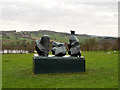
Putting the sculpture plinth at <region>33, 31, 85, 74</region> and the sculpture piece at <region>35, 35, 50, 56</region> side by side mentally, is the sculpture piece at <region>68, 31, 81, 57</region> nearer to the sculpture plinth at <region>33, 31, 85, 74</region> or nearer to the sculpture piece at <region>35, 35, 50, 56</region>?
the sculpture plinth at <region>33, 31, 85, 74</region>

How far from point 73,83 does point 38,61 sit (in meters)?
4.05

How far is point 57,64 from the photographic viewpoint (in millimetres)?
14859

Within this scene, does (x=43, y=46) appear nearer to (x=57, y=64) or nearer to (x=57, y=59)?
(x=57, y=59)

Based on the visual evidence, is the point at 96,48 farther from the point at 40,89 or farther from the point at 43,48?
the point at 40,89

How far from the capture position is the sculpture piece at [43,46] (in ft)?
49.7

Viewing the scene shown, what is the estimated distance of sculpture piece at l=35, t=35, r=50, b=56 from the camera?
1514 cm

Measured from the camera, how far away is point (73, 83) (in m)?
11.4

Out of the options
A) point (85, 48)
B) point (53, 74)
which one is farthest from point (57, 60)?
point (85, 48)

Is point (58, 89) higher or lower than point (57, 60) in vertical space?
lower

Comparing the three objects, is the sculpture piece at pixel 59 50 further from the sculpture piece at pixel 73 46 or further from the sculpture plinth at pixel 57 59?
the sculpture piece at pixel 73 46

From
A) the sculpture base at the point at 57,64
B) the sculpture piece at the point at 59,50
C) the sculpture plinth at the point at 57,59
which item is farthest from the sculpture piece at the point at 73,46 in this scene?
the sculpture piece at the point at 59,50

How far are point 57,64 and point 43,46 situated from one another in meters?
1.92

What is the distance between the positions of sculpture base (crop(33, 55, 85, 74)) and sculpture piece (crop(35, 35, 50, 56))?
0.67 m

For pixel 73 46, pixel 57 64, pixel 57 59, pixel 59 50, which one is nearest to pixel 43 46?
pixel 59 50
